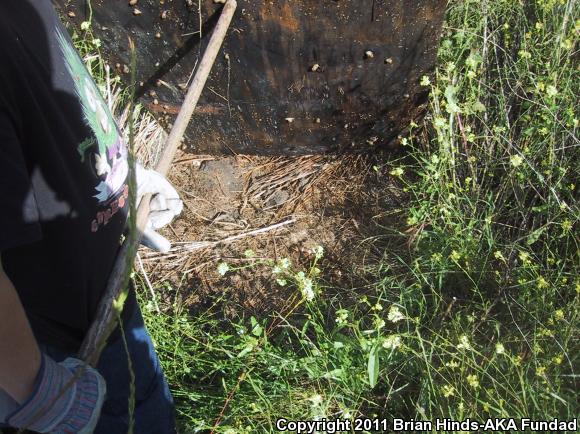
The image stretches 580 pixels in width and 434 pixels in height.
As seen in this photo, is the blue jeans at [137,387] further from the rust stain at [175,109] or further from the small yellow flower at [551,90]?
the small yellow flower at [551,90]

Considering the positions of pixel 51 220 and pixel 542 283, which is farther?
pixel 542 283

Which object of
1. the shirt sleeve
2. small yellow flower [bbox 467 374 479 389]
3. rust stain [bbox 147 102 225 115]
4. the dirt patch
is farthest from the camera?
rust stain [bbox 147 102 225 115]

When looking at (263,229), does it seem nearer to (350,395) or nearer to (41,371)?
(350,395)

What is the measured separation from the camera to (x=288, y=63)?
2.29 metres

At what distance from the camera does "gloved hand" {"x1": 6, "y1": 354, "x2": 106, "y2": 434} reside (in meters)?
1.11

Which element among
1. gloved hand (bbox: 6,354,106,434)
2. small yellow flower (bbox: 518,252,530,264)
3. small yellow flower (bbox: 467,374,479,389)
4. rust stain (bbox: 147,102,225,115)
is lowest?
small yellow flower (bbox: 467,374,479,389)

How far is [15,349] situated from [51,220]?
0.28 meters

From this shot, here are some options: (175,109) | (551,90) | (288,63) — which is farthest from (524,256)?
(175,109)

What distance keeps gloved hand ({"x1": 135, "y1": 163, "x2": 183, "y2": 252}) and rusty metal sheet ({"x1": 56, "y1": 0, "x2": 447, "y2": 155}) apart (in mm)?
766

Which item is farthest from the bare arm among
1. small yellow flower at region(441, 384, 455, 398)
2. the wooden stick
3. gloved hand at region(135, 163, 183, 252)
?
small yellow flower at region(441, 384, 455, 398)

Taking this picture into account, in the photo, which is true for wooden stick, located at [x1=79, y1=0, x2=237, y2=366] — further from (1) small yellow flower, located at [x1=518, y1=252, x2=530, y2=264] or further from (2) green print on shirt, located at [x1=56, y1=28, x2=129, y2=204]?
(1) small yellow flower, located at [x1=518, y1=252, x2=530, y2=264]

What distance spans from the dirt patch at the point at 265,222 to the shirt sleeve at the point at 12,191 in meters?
1.43

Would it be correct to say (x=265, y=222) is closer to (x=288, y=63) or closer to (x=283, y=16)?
(x=288, y=63)

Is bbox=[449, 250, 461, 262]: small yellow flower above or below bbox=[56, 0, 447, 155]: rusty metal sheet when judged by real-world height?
below
